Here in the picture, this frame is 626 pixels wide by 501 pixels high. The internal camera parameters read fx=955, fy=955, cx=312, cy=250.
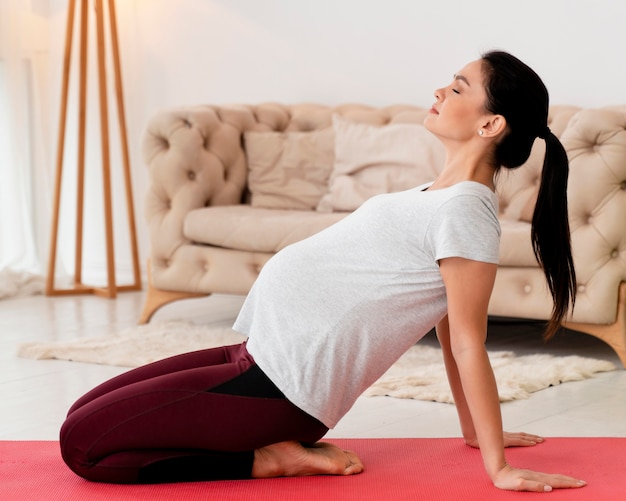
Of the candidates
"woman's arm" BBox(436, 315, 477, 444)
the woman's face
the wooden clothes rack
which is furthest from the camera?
the wooden clothes rack

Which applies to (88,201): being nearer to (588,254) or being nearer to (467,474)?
(588,254)

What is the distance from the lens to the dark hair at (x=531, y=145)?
5.29 ft

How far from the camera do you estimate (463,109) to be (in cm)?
163

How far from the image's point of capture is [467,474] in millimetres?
1676

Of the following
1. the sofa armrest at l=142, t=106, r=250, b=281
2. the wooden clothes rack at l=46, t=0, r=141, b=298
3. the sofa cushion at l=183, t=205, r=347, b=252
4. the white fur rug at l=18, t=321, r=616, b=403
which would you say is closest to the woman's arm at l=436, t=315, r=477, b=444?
the white fur rug at l=18, t=321, r=616, b=403

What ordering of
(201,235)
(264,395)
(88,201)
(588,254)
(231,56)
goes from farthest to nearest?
(88,201) → (231,56) → (201,235) → (588,254) → (264,395)

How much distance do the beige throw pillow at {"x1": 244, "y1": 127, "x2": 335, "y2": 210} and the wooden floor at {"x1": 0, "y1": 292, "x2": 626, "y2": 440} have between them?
1.79 ft

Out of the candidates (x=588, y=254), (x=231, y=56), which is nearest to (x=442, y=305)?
(x=588, y=254)

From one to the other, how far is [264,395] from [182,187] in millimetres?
1985

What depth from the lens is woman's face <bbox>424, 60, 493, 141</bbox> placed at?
1.63m

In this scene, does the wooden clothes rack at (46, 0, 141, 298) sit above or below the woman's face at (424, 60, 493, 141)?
below

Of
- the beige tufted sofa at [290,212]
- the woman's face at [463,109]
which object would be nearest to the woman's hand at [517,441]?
the woman's face at [463,109]

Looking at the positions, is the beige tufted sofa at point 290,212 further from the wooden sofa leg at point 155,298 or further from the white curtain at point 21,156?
the white curtain at point 21,156

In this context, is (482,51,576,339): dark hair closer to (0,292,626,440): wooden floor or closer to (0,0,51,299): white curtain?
(0,292,626,440): wooden floor
